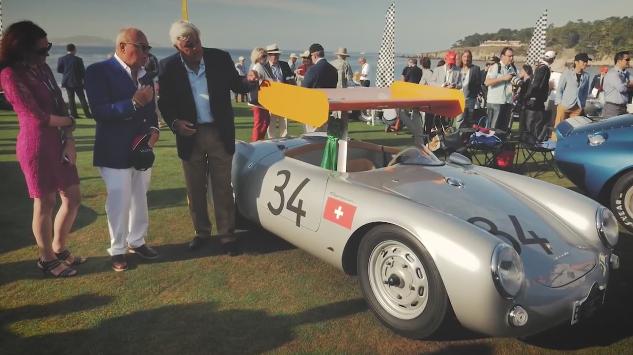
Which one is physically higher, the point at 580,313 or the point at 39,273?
the point at 580,313

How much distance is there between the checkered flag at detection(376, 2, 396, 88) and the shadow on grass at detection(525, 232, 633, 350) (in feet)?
37.4

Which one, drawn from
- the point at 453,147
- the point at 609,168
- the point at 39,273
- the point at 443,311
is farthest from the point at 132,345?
the point at 453,147

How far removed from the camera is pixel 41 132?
10.7ft

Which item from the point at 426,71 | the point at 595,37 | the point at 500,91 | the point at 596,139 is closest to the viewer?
the point at 596,139

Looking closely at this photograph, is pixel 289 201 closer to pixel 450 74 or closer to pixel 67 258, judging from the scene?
pixel 67 258

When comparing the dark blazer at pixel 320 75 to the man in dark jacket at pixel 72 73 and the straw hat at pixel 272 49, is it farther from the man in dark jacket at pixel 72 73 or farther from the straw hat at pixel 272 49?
the man in dark jacket at pixel 72 73

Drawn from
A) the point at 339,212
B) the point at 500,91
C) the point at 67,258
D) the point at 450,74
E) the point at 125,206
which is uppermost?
the point at 450,74

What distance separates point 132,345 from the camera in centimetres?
280

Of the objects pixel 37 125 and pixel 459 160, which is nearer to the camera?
pixel 37 125

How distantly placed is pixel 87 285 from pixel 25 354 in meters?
0.90

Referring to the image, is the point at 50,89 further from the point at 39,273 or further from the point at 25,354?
the point at 25,354

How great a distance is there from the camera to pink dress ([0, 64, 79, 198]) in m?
3.10

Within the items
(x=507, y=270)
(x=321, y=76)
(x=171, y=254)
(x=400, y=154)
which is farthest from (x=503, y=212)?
(x=321, y=76)

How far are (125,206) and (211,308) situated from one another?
1187mm
